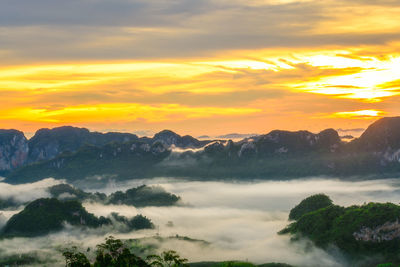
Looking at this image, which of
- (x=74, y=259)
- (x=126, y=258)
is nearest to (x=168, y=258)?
(x=126, y=258)

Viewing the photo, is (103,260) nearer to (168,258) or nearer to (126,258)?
(126,258)

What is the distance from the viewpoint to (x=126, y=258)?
169375 mm

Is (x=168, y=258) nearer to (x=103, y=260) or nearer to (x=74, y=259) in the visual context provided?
(x=103, y=260)

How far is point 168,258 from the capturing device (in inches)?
6900

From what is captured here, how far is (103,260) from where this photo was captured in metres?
172

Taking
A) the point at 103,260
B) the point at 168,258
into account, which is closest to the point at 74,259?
the point at 103,260

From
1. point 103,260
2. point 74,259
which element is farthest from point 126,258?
point 74,259

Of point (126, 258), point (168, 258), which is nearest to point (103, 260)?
point (126, 258)

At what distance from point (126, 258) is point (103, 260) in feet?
28.3

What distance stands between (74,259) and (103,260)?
14.2 metres

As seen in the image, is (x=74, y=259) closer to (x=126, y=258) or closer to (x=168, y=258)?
(x=126, y=258)

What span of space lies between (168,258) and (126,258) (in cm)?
1484
